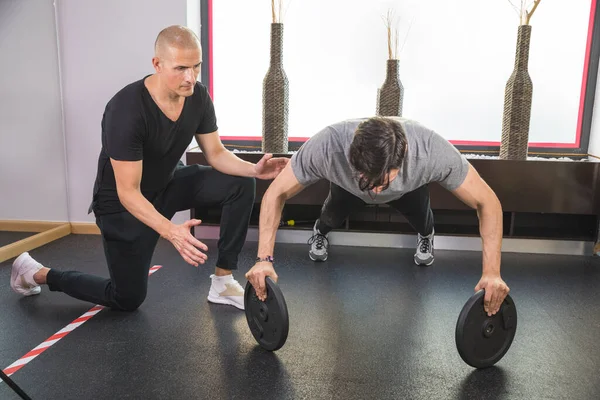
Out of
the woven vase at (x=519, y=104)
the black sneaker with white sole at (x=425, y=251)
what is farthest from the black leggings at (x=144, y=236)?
the woven vase at (x=519, y=104)

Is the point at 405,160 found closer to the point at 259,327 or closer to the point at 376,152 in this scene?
the point at 376,152

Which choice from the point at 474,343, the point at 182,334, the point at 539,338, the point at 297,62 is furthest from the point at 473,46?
the point at 182,334

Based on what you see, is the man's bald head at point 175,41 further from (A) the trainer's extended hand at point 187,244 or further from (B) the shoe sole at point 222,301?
(B) the shoe sole at point 222,301

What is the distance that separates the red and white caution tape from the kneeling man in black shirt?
0.22 feet

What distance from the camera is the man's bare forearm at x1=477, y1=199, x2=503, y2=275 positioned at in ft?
5.11

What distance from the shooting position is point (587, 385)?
5.11ft

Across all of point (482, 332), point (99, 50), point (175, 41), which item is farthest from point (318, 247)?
point (99, 50)

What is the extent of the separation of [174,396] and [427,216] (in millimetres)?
1480

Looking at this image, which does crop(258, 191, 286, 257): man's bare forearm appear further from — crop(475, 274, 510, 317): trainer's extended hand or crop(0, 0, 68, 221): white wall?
crop(0, 0, 68, 221): white wall

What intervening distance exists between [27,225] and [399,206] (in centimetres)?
223

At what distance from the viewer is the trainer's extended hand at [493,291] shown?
1.51 meters

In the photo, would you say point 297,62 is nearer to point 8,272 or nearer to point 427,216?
point 427,216

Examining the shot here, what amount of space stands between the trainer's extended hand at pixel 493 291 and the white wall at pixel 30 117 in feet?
8.43

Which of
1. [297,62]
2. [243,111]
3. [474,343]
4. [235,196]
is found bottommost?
[474,343]
